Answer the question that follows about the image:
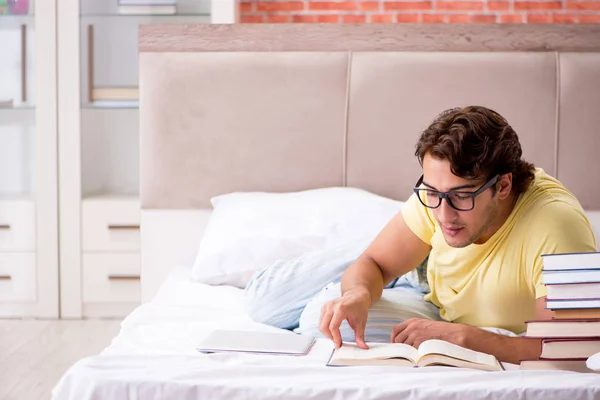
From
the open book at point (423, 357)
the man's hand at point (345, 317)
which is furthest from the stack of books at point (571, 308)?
the man's hand at point (345, 317)

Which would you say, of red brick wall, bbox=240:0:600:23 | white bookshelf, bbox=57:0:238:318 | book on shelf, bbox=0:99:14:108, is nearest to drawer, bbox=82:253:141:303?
white bookshelf, bbox=57:0:238:318

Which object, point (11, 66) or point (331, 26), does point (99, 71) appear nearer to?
point (11, 66)

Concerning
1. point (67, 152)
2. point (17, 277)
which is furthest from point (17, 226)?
point (67, 152)

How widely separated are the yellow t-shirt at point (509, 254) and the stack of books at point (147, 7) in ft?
6.43

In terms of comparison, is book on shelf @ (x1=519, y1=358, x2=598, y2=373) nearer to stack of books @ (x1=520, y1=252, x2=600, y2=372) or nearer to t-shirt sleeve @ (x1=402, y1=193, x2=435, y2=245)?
stack of books @ (x1=520, y1=252, x2=600, y2=372)

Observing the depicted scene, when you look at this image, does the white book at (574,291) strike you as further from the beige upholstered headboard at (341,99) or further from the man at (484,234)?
the beige upholstered headboard at (341,99)

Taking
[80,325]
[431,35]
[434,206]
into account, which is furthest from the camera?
[80,325]

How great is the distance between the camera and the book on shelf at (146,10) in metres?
3.32

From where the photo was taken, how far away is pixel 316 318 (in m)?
1.62

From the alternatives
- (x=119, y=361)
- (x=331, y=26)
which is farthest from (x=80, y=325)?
(x=119, y=361)

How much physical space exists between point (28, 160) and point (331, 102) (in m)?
1.47

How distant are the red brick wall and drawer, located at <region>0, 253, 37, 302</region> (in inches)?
56.1

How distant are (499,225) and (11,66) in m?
2.51

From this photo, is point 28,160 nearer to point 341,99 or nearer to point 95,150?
point 95,150
